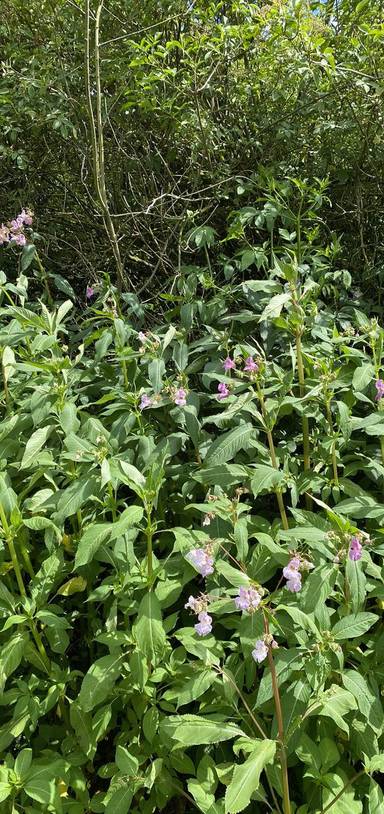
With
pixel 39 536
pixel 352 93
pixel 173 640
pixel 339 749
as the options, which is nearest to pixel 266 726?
pixel 339 749

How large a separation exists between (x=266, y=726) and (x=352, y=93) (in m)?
3.03

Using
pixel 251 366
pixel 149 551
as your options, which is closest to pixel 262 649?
pixel 149 551

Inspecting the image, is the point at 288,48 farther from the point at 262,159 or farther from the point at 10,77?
the point at 10,77

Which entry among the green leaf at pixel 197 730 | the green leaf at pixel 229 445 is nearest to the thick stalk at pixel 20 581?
the green leaf at pixel 197 730

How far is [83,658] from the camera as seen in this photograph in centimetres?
221

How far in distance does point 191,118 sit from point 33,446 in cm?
217

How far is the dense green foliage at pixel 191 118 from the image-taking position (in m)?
3.28

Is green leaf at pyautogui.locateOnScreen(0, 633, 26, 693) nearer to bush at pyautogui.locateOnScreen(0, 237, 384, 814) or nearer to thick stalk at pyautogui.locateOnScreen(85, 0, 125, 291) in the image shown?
bush at pyautogui.locateOnScreen(0, 237, 384, 814)

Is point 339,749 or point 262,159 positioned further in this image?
point 262,159

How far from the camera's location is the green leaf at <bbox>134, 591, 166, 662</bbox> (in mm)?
1645

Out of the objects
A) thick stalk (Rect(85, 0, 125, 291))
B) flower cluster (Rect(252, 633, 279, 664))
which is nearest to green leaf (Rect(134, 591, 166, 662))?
flower cluster (Rect(252, 633, 279, 664))

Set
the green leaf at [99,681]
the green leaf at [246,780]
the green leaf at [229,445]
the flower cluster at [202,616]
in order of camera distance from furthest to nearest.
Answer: the green leaf at [229,445], the green leaf at [99,681], the flower cluster at [202,616], the green leaf at [246,780]

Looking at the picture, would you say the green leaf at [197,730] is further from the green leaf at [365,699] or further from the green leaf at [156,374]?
the green leaf at [156,374]

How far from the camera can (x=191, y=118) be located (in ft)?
11.1
